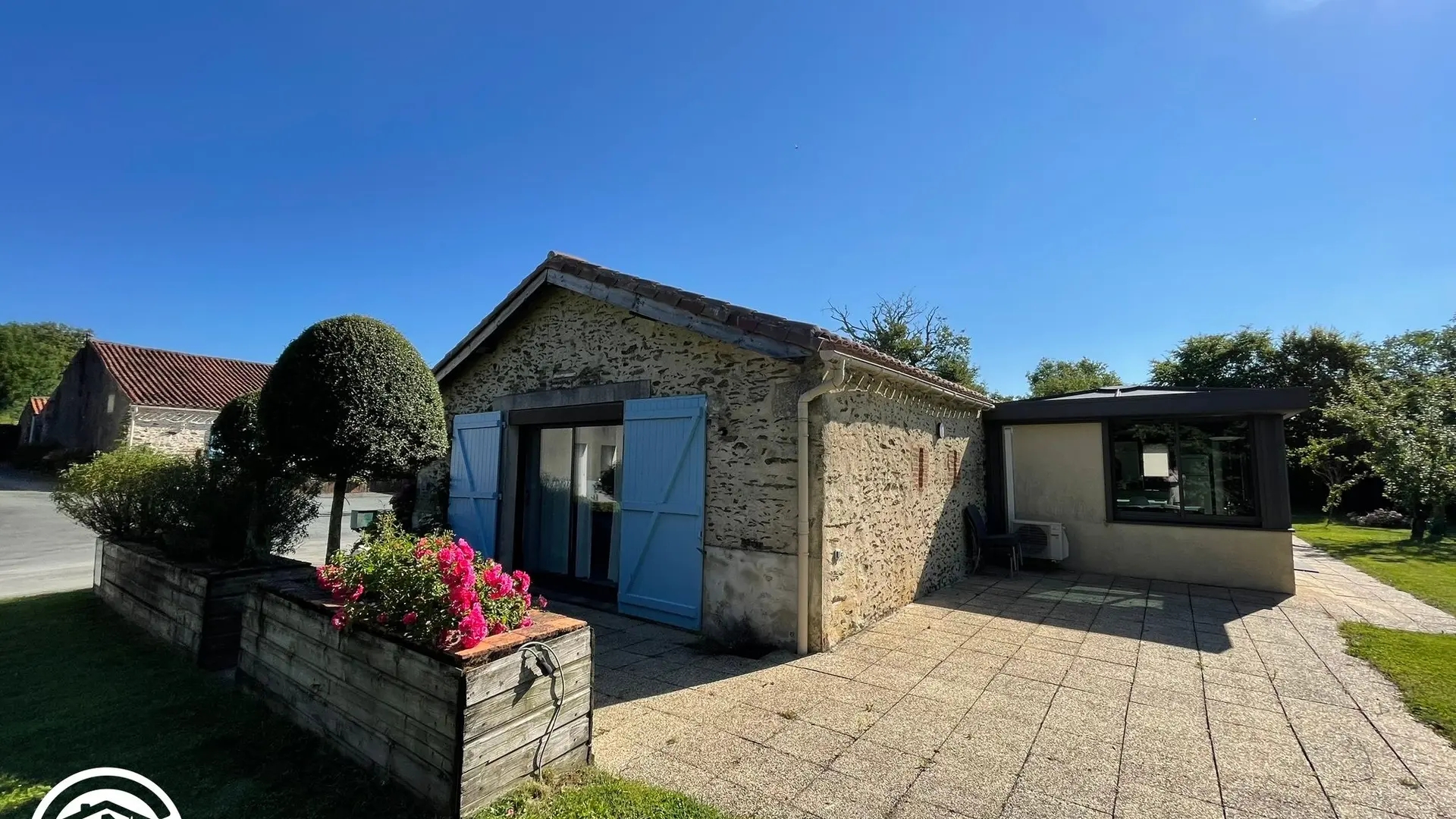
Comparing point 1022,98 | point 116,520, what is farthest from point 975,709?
point 116,520

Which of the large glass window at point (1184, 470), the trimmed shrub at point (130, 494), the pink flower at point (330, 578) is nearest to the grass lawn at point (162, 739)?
the pink flower at point (330, 578)

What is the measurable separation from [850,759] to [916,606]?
394 centimetres

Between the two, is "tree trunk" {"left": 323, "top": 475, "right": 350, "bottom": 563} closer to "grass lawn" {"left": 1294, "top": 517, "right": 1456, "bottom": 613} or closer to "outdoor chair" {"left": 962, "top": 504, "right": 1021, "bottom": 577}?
"outdoor chair" {"left": 962, "top": 504, "right": 1021, "bottom": 577}

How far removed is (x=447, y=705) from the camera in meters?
2.57

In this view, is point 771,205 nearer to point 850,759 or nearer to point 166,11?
point 166,11

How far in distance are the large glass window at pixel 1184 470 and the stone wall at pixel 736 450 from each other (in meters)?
6.54

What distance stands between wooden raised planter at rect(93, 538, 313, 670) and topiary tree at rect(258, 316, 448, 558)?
83 centimetres

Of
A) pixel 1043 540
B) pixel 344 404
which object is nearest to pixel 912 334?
pixel 1043 540

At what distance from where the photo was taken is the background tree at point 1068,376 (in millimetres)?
37062

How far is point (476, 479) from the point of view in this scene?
321 inches

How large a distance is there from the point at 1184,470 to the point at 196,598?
468 inches

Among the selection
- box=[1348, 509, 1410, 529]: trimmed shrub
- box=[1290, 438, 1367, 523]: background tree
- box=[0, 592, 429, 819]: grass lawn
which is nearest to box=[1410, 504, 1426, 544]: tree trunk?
box=[1290, 438, 1367, 523]: background tree

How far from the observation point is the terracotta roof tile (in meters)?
19.3

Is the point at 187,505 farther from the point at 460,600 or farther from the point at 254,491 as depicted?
the point at 460,600
